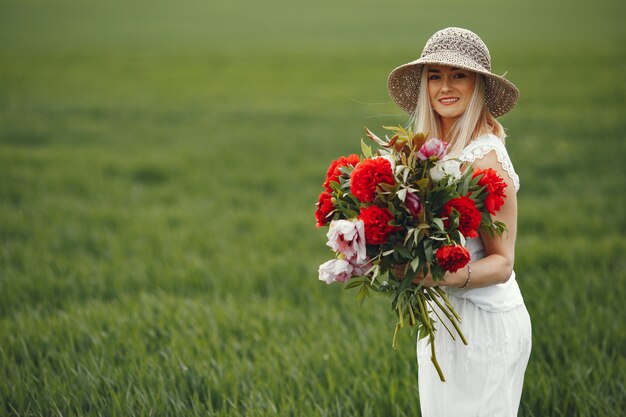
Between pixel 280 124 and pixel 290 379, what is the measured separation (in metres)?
9.20

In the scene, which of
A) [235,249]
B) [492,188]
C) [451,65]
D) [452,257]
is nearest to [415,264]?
[452,257]

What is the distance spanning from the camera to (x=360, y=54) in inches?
906

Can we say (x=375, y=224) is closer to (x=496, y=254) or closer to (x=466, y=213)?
(x=466, y=213)

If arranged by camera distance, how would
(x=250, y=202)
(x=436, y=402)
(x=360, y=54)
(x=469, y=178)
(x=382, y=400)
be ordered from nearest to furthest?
(x=469, y=178), (x=436, y=402), (x=382, y=400), (x=250, y=202), (x=360, y=54)

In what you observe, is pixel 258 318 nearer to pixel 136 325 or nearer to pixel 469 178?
pixel 136 325

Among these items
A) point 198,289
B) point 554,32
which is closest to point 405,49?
point 554,32

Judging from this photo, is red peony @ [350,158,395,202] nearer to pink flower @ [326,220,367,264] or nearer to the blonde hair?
pink flower @ [326,220,367,264]

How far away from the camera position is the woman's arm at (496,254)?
7.25 ft

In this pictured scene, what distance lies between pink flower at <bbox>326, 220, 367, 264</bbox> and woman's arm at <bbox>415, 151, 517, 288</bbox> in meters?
0.36

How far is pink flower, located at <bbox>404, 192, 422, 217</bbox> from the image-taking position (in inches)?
80.9

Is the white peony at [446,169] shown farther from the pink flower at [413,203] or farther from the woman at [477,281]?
the woman at [477,281]

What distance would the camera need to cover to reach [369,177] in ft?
6.68

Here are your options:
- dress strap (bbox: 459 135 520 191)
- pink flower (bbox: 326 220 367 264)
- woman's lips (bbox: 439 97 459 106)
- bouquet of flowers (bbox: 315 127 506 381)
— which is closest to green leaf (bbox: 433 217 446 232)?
bouquet of flowers (bbox: 315 127 506 381)

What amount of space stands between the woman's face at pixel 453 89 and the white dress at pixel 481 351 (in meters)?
0.16
